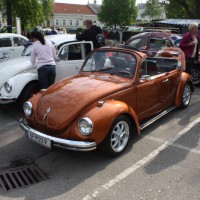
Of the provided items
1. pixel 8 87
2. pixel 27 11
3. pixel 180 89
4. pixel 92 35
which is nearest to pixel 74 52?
pixel 92 35

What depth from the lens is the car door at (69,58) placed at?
25.1 feet

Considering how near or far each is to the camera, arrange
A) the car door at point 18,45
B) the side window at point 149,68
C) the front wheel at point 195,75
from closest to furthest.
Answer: the side window at point 149,68
the front wheel at point 195,75
the car door at point 18,45

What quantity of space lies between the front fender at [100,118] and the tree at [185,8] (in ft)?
79.1

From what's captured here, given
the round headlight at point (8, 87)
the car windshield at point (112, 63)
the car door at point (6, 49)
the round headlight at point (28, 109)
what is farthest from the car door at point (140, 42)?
the round headlight at point (28, 109)

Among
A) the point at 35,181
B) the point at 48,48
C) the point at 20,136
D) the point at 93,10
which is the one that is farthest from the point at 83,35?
the point at 93,10

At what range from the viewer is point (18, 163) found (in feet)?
15.2

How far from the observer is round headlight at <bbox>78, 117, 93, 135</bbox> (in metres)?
4.21

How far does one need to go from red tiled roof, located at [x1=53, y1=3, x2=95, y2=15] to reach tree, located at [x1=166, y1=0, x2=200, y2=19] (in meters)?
67.8

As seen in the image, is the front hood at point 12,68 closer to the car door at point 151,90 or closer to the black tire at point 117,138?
the car door at point 151,90

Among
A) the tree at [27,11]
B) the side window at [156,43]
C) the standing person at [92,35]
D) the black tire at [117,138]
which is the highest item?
the tree at [27,11]

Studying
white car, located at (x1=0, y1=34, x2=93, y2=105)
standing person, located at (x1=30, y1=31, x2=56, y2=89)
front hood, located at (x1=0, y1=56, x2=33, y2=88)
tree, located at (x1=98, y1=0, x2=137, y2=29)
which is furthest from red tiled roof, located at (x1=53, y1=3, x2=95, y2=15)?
standing person, located at (x1=30, y1=31, x2=56, y2=89)

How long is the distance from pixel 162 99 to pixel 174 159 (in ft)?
5.44

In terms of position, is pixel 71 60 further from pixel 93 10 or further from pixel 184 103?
pixel 93 10

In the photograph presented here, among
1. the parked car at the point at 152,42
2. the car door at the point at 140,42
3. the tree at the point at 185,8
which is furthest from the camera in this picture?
the tree at the point at 185,8
